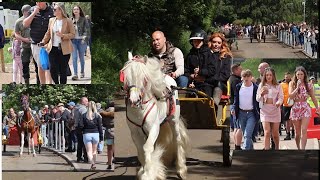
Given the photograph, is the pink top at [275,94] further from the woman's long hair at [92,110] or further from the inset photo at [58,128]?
the woman's long hair at [92,110]

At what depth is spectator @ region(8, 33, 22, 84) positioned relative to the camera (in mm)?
6926

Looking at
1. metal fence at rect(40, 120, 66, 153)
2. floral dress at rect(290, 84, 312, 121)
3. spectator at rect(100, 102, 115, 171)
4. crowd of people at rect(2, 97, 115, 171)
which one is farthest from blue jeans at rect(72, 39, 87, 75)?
floral dress at rect(290, 84, 312, 121)

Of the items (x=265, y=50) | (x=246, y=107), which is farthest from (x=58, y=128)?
(x=265, y=50)

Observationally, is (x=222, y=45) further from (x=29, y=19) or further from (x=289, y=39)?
(x=29, y=19)

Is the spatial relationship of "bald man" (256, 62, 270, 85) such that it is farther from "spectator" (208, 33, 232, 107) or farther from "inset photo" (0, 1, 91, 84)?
"inset photo" (0, 1, 91, 84)

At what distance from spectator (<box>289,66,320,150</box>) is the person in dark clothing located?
0.88m

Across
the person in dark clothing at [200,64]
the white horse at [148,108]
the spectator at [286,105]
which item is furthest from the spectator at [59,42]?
the spectator at [286,105]

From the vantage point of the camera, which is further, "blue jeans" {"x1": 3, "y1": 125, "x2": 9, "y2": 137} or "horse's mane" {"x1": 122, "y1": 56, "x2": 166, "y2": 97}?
"blue jeans" {"x1": 3, "y1": 125, "x2": 9, "y2": 137}

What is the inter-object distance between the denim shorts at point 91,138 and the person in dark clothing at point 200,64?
110cm

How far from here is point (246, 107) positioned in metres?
7.28

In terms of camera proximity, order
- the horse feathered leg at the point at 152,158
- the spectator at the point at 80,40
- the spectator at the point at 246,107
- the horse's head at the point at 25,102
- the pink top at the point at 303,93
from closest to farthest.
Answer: the horse feathered leg at the point at 152,158 → the spectator at the point at 80,40 → the horse's head at the point at 25,102 → the pink top at the point at 303,93 → the spectator at the point at 246,107

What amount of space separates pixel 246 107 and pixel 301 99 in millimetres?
577

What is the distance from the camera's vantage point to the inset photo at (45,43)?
272 inches

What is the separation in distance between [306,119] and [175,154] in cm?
144
